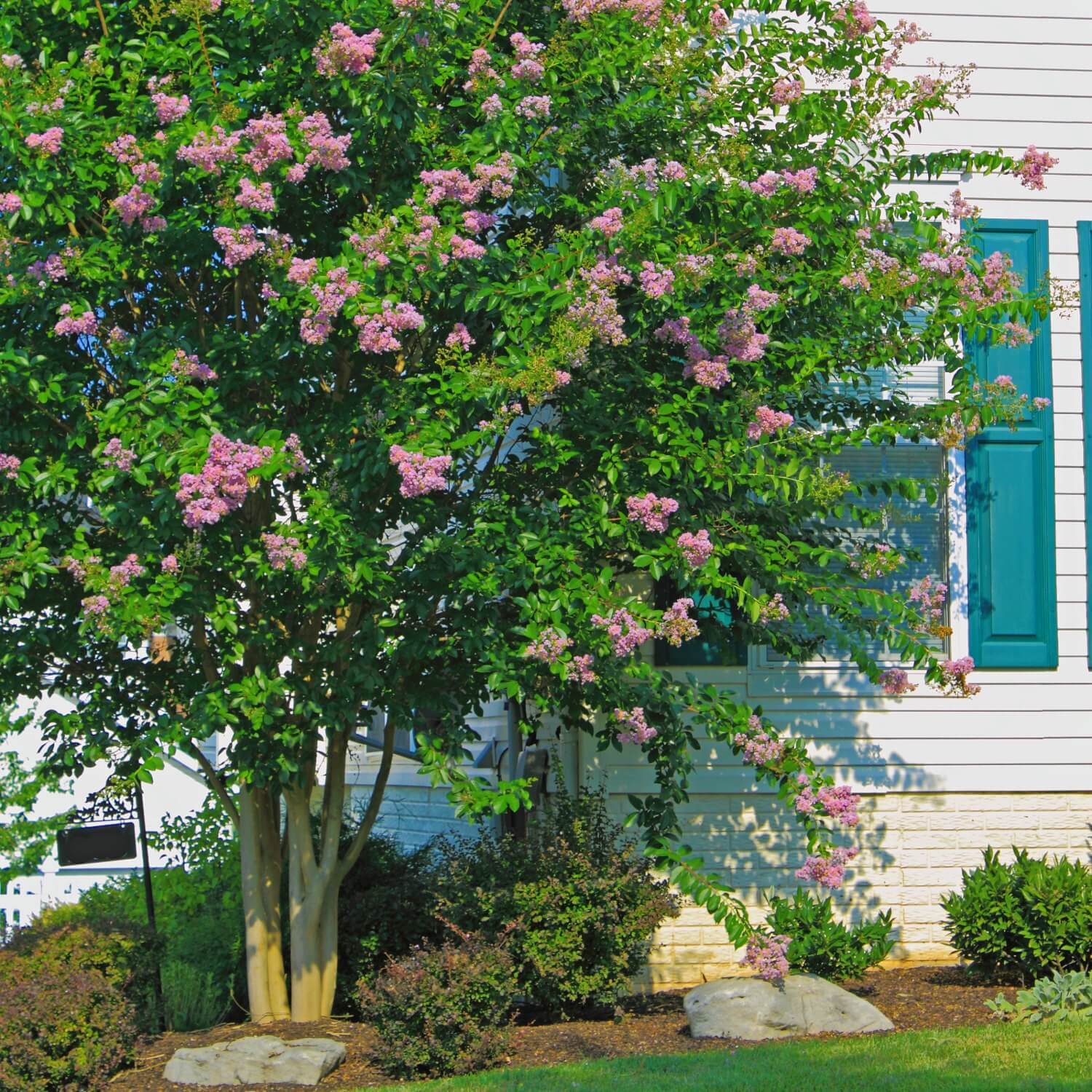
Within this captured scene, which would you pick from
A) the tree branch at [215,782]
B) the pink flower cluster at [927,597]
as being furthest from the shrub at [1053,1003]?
the tree branch at [215,782]

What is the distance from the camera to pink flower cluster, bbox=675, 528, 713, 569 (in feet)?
20.0

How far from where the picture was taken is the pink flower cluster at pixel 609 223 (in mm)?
6102

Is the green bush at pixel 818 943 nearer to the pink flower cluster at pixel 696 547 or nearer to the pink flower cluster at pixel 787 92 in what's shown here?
the pink flower cluster at pixel 696 547

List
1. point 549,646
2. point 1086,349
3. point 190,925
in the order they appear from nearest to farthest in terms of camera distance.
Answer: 1. point 549,646
2. point 1086,349
3. point 190,925

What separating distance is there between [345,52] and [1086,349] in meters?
4.91

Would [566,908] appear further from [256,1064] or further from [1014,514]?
[1014,514]

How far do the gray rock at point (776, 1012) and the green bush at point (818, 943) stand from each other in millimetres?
642

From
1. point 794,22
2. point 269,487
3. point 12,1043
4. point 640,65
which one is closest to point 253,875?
point 12,1043

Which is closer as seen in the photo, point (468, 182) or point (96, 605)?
point (96, 605)

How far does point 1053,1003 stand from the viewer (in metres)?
6.65

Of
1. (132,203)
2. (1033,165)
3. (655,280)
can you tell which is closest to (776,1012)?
(655,280)

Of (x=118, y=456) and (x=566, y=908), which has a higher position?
(x=118, y=456)

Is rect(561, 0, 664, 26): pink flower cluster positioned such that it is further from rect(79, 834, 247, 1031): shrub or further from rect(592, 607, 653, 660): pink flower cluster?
rect(79, 834, 247, 1031): shrub

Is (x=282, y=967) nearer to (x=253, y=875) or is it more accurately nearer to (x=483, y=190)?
(x=253, y=875)
